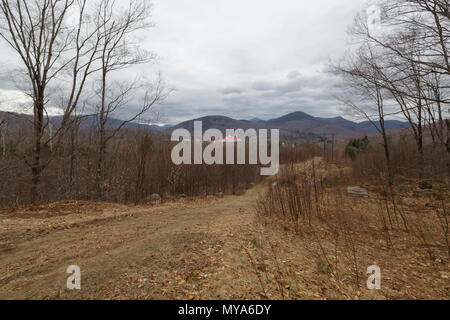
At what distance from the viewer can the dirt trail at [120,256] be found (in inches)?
115

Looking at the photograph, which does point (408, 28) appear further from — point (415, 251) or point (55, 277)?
point (55, 277)

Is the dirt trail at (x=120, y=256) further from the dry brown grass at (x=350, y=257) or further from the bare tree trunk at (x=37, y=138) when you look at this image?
the bare tree trunk at (x=37, y=138)

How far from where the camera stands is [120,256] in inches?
157

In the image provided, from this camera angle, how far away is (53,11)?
8.65 m
